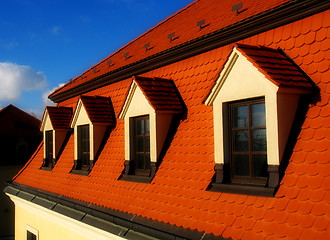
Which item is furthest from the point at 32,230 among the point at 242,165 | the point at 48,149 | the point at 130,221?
the point at 242,165

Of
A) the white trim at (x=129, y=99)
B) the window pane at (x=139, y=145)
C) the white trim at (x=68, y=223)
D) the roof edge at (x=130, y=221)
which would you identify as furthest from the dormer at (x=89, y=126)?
the window pane at (x=139, y=145)

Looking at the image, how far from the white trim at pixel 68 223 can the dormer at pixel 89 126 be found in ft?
4.24

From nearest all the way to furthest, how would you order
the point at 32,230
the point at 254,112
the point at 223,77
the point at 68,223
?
the point at 254,112
the point at 223,77
the point at 68,223
the point at 32,230

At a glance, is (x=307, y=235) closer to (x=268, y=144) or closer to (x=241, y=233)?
(x=241, y=233)

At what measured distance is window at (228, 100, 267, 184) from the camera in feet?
17.5

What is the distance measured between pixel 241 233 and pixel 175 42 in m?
4.92

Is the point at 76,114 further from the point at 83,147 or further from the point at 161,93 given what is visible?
the point at 161,93

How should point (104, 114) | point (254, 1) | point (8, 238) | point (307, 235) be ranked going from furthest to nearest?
point (8, 238) < point (104, 114) < point (254, 1) < point (307, 235)

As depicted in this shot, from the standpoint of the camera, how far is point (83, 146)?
10852 millimetres

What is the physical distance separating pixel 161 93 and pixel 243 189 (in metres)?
2.94

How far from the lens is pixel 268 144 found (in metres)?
5.02

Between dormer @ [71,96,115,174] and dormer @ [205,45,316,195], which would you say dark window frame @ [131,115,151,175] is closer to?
dormer @ [71,96,115,174]

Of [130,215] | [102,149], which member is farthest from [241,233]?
[102,149]

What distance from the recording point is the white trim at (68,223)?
26.1 feet
